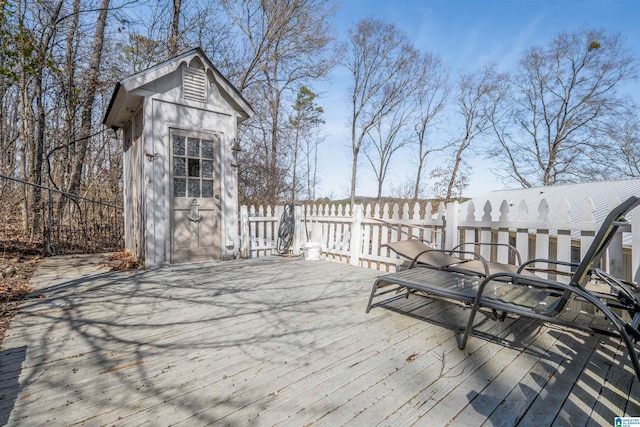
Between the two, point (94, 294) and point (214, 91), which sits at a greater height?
point (214, 91)

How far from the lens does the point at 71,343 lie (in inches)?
82.6

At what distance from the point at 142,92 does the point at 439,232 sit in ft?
15.9

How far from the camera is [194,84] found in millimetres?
5230

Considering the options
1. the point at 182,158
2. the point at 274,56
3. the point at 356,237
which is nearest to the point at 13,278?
the point at 182,158

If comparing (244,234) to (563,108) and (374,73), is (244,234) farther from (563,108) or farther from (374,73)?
(563,108)

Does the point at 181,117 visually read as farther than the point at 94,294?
Yes

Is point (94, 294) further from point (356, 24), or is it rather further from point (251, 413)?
point (356, 24)

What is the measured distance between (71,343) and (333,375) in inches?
70.7

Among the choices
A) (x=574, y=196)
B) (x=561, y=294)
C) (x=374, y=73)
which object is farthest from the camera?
(x=374, y=73)

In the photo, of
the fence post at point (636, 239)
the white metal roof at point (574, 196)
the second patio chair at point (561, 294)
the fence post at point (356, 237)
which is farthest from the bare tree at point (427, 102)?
the second patio chair at point (561, 294)

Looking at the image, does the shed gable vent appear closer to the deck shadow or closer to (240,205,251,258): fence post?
(240,205,251,258): fence post

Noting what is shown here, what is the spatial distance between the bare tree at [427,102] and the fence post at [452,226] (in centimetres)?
1641

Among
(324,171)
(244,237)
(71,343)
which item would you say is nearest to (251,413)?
(71,343)

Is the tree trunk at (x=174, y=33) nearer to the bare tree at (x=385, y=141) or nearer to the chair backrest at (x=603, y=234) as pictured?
the chair backrest at (x=603, y=234)
